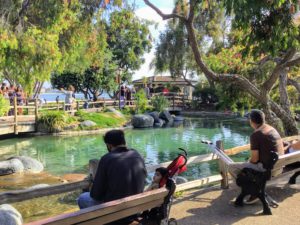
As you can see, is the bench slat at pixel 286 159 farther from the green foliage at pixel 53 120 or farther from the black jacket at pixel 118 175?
the green foliage at pixel 53 120

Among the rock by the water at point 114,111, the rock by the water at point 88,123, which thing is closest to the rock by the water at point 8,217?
the rock by the water at point 88,123

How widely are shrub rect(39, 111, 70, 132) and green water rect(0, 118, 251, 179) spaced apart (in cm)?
97

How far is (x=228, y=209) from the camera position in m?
5.46

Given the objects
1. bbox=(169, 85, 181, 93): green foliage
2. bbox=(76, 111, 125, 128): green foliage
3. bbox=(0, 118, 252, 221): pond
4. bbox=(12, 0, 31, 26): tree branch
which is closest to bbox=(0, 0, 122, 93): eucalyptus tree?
bbox=(12, 0, 31, 26): tree branch

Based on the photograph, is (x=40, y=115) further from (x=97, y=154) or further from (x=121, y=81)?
(x=121, y=81)

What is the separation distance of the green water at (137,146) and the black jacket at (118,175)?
806 cm

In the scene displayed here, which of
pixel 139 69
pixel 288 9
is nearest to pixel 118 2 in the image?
pixel 288 9

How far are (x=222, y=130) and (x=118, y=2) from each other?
17.0 m

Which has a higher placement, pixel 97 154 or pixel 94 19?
pixel 94 19

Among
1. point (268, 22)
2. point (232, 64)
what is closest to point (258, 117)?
point (268, 22)

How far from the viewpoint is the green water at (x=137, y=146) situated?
47.9 ft

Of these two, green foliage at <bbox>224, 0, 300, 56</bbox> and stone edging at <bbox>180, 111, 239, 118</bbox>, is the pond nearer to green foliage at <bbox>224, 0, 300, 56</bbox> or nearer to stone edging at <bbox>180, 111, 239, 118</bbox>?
green foliage at <bbox>224, 0, 300, 56</bbox>

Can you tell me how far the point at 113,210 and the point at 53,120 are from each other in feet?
63.5

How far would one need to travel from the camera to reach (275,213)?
17.2 ft
